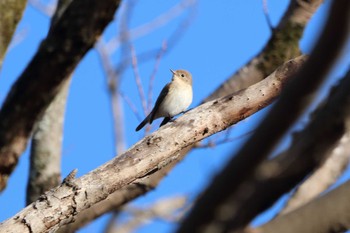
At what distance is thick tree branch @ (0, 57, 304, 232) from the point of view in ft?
9.26

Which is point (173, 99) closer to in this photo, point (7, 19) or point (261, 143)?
point (7, 19)

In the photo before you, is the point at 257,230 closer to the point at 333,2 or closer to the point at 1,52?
the point at 333,2

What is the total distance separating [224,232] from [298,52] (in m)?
4.34

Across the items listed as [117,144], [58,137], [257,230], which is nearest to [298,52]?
[117,144]

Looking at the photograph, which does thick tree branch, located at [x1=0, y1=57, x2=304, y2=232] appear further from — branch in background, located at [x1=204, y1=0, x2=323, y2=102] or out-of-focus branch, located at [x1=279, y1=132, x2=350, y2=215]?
branch in background, located at [x1=204, y1=0, x2=323, y2=102]

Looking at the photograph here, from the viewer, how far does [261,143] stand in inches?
36.4

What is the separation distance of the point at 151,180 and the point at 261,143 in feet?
12.4

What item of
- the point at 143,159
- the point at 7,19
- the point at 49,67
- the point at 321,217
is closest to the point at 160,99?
the point at 7,19

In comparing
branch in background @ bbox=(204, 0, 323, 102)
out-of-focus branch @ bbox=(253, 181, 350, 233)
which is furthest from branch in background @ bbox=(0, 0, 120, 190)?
out-of-focus branch @ bbox=(253, 181, 350, 233)

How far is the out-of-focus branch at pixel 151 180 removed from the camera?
11.3 ft

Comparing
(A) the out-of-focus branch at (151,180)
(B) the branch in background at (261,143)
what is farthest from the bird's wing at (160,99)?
(B) the branch in background at (261,143)

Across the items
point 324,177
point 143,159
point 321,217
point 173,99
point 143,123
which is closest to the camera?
point 321,217

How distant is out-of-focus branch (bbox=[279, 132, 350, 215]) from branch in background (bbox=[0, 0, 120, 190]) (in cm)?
132

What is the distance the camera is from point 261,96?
347 cm
